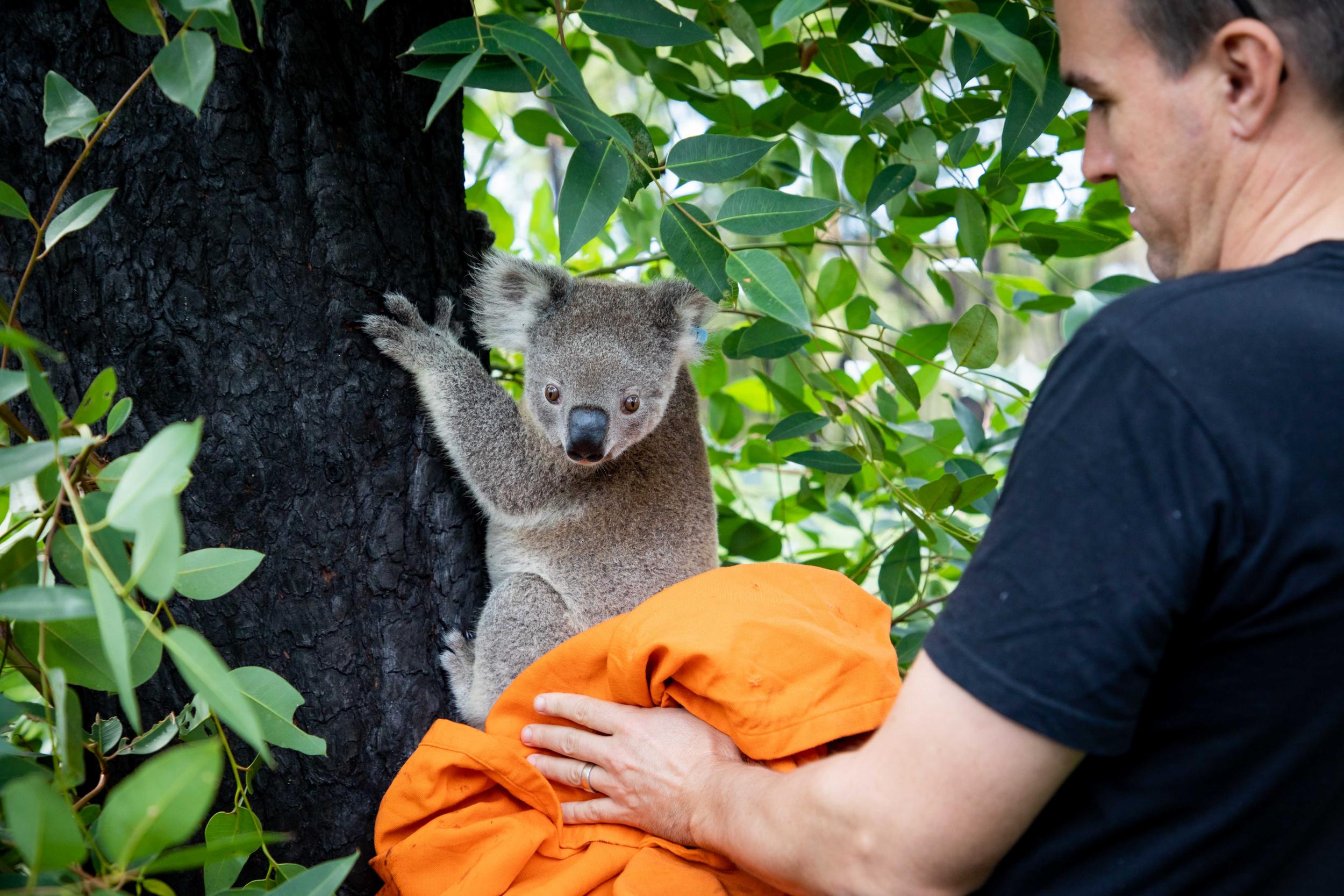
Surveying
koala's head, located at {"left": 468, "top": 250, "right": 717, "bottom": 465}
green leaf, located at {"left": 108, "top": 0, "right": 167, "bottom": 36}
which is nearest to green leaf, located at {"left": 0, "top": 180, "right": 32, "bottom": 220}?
green leaf, located at {"left": 108, "top": 0, "right": 167, "bottom": 36}

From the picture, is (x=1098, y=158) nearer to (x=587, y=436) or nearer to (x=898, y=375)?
(x=898, y=375)

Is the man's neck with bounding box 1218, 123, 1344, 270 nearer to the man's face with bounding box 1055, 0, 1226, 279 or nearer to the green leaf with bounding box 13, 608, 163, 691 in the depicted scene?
the man's face with bounding box 1055, 0, 1226, 279

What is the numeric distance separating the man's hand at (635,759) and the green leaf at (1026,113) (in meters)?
1.10

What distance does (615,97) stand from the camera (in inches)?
361

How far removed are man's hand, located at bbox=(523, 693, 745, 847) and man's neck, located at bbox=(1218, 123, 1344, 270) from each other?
3.44 feet

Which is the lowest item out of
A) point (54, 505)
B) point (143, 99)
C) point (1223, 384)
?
point (54, 505)

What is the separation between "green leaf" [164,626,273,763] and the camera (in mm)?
789

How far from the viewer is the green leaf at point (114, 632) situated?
751mm

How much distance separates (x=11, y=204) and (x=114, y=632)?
0.82 meters

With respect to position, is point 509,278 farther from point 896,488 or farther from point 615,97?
point 615,97

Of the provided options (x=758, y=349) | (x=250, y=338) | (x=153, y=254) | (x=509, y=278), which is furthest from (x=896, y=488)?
(x=153, y=254)

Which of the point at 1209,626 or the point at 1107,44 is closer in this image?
the point at 1209,626

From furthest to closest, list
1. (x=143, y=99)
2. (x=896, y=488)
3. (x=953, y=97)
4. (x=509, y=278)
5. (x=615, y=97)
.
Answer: (x=615, y=97) < (x=509, y=278) < (x=896, y=488) < (x=953, y=97) < (x=143, y=99)

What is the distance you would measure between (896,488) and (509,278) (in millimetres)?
1109
